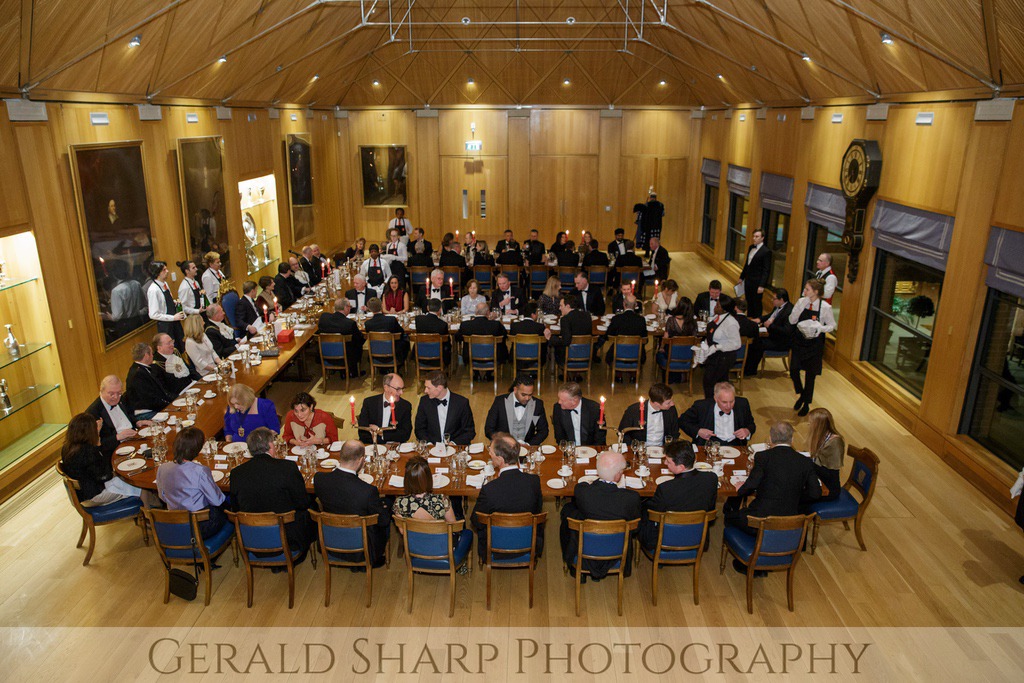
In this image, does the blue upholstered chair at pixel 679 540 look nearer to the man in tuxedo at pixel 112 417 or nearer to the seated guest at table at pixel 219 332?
the man in tuxedo at pixel 112 417

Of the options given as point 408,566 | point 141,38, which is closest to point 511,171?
point 141,38

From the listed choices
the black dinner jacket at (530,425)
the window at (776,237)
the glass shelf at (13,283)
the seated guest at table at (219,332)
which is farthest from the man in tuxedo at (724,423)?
the window at (776,237)

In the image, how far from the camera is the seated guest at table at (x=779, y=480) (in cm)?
588

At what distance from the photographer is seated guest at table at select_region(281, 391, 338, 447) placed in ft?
22.4

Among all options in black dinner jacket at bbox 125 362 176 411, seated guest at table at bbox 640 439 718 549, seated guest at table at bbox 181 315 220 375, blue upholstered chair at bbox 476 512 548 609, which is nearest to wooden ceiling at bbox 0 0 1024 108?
seated guest at table at bbox 181 315 220 375

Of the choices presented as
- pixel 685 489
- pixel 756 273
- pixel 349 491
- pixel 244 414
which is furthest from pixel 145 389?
pixel 756 273

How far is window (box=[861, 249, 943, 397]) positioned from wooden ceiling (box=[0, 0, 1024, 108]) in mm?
2444

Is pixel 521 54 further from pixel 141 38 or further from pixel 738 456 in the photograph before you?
pixel 738 456

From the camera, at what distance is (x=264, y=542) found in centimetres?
577

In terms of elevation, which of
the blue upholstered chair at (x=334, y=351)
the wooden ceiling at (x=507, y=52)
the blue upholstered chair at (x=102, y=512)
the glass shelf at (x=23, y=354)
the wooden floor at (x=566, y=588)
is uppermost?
the wooden ceiling at (x=507, y=52)

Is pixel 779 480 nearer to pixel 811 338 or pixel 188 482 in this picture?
pixel 811 338

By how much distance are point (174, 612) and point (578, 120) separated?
17875 millimetres

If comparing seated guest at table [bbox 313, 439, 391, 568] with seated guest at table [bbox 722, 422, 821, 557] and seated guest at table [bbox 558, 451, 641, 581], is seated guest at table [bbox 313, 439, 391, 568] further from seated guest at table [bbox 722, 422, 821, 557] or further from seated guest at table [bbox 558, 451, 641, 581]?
seated guest at table [bbox 722, 422, 821, 557]

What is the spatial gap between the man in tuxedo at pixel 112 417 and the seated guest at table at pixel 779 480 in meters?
5.95
